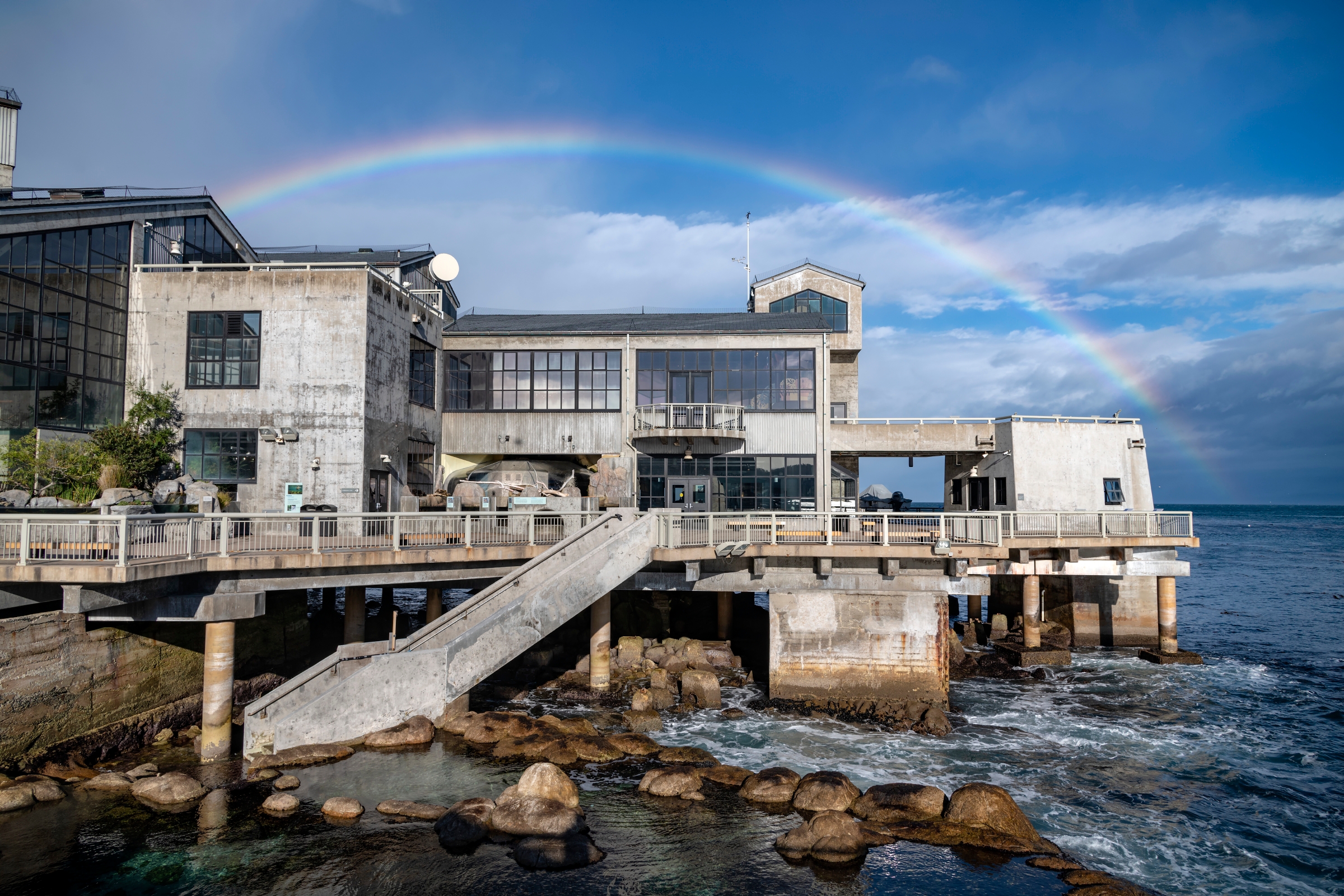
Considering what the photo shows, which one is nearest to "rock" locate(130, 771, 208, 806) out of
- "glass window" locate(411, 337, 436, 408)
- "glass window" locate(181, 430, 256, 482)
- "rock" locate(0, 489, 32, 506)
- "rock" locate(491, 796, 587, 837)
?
"rock" locate(491, 796, 587, 837)

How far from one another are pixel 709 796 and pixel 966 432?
28502mm

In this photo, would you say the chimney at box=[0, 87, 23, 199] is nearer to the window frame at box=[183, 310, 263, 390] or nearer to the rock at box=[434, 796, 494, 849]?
the window frame at box=[183, 310, 263, 390]

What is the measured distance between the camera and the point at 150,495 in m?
27.2

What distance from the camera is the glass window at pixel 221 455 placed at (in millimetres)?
29562

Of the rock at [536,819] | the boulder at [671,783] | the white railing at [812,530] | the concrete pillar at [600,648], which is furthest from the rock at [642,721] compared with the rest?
the rock at [536,819]

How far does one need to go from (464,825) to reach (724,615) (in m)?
18.5

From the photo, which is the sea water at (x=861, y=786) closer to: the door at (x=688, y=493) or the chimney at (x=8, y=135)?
the door at (x=688, y=493)

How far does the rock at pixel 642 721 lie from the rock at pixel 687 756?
2.04 meters

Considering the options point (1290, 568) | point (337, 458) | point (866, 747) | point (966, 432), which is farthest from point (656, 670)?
point (1290, 568)

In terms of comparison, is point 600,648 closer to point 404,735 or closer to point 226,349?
point 404,735

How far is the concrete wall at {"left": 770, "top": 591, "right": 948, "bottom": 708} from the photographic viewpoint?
2352cm

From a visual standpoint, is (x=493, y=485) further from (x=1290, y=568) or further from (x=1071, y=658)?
(x=1290, y=568)

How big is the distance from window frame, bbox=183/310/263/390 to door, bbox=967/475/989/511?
113 ft

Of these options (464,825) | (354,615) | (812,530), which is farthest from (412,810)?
(812,530)
